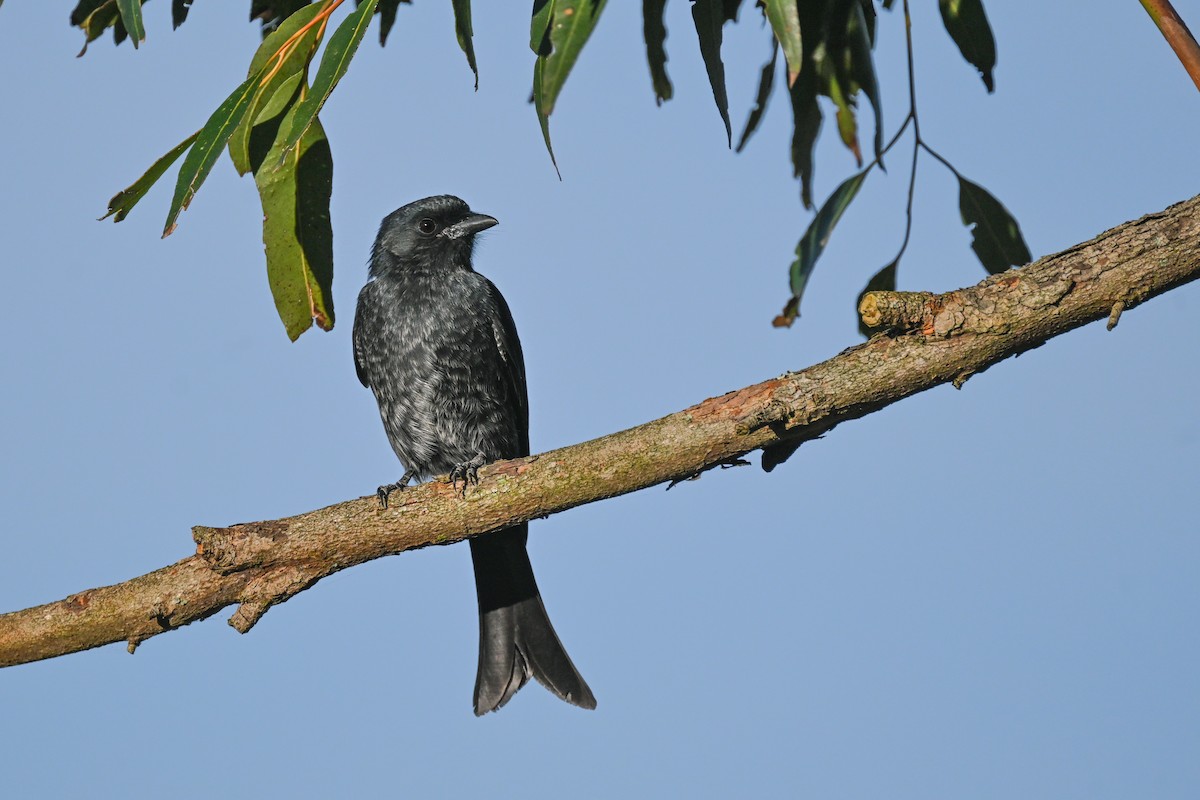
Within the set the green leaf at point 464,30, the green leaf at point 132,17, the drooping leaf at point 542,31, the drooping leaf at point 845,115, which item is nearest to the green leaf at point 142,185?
the green leaf at point 132,17

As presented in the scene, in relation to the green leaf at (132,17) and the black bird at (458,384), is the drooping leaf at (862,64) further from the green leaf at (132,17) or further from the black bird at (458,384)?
the green leaf at (132,17)

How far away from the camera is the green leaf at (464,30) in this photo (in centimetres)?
334

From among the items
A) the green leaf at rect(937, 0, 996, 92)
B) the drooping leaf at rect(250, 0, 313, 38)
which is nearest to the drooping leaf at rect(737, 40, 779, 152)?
the green leaf at rect(937, 0, 996, 92)

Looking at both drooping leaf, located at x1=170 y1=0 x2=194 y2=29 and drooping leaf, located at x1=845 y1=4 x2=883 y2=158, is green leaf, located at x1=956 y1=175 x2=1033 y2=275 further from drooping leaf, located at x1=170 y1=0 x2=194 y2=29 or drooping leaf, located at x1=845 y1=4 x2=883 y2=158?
drooping leaf, located at x1=170 y1=0 x2=194 y2=29

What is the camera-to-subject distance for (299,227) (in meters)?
3.53

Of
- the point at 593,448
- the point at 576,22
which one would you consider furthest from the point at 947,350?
the point at 576,22

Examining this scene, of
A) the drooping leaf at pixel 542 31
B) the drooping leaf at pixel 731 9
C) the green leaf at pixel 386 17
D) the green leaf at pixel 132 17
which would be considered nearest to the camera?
the drooping leaf at pixel 542 31

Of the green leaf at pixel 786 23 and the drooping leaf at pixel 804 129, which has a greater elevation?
the drooping leaf at pixel 804 129

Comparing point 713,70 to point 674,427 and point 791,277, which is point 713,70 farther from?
point 674,427

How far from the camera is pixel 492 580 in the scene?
4.63 metres

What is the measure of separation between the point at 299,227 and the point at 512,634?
1.86 meters

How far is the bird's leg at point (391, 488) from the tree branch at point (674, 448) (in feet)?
0.18

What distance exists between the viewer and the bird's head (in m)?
5.22

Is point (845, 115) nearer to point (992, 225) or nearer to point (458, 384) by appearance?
point (992, 225)
